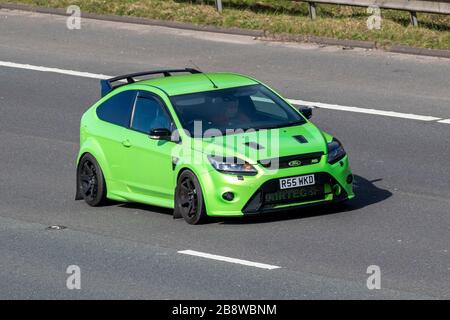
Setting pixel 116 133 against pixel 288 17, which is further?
pixel 288 17

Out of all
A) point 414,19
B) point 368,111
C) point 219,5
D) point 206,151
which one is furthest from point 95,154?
point 219,5

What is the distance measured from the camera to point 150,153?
1554cm

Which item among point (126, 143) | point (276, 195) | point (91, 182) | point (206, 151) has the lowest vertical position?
point (91, 182)

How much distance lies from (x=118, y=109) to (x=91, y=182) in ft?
3.08

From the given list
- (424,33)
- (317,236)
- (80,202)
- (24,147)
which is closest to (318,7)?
(424,33)

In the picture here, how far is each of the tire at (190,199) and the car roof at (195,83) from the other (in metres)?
1.34

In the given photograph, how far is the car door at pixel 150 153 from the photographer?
15.3m

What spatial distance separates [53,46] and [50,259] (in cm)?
1259

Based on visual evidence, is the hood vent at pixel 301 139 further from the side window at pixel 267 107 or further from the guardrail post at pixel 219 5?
the guardrail post at pixel 219 5

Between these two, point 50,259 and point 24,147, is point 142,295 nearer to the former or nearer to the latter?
point 50,259

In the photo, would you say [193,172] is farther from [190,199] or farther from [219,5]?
[219,5]

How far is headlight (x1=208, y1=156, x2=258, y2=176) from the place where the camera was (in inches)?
573

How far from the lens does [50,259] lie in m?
13.9
